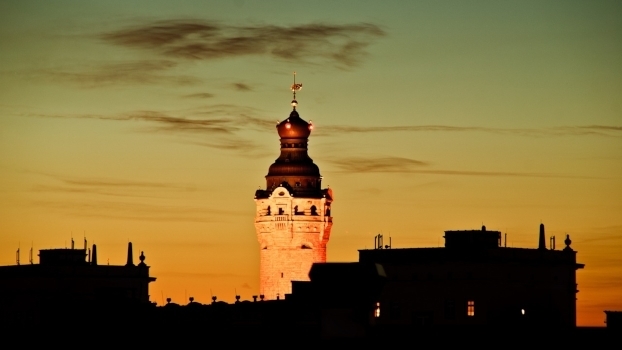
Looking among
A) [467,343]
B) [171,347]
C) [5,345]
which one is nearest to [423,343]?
[467,343]

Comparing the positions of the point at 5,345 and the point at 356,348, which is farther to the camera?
the point at 5,345

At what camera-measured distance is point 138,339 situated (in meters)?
199

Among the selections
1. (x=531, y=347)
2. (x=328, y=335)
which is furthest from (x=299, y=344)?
(x=531, y=347)

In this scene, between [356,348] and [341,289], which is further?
[341,289]

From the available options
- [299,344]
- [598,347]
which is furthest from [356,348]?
[598,347]

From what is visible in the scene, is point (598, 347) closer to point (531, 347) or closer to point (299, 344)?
point (531, 347)

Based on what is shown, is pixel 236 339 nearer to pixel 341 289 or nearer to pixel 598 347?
pixel 341 289

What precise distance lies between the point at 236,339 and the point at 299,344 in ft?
35.2

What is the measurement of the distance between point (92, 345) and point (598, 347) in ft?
122

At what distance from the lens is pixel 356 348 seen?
18112cm

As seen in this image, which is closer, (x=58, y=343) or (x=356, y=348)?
(x=356, y=348)

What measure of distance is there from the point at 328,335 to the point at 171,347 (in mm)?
11334

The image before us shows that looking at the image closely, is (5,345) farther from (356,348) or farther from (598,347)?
(598,347)

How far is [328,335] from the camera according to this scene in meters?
192
